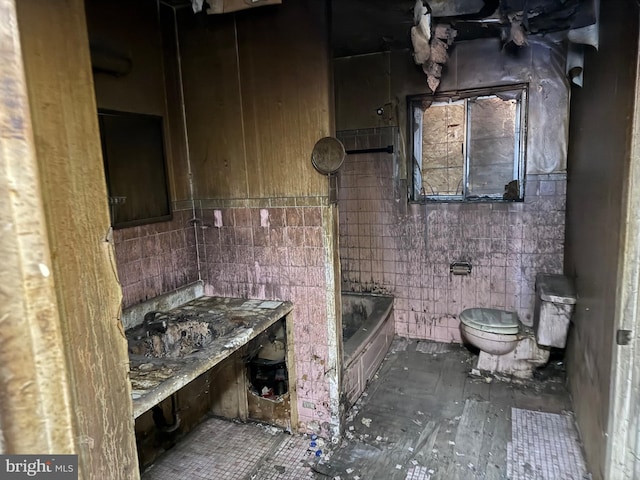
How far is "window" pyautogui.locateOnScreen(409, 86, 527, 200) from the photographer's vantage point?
11.3ft

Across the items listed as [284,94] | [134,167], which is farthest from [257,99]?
A: [134,167]

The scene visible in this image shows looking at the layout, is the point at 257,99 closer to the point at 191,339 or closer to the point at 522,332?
the point at 191,339

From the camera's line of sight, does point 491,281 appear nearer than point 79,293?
No

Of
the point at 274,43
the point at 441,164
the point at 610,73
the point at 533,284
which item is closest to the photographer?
the point at 610,73

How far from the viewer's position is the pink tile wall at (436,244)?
3250mm

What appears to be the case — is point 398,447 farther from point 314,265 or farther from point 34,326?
point 34,326

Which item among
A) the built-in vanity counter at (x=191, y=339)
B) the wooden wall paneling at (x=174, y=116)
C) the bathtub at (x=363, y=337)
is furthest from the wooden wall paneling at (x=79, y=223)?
the bathtub at (x=363, y=337)

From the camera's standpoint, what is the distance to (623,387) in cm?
154

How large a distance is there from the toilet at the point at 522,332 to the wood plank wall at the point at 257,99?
5.73 ft

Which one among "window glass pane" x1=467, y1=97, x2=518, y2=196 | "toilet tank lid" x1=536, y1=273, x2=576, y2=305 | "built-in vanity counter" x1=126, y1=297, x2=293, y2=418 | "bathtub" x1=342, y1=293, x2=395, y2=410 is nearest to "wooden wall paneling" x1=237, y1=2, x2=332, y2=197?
"built-in vanity counter" x1=126, y1=297, x2=293, y2=418

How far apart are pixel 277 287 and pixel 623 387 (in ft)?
5.53

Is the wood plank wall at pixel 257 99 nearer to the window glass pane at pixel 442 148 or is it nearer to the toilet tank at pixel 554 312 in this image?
the toilet tank at pixel 554 312

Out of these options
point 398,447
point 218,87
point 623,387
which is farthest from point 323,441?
point 218,87

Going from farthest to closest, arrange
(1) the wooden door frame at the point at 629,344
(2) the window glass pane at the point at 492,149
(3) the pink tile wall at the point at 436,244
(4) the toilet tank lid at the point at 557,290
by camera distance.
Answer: (2) the window glass pane at the point at 492,149
(3) the pink tile wall at the point at 436,244
(4) the toilet tank lid at the point at 557,290
(1) the wooden door frame at the point at 629,344
